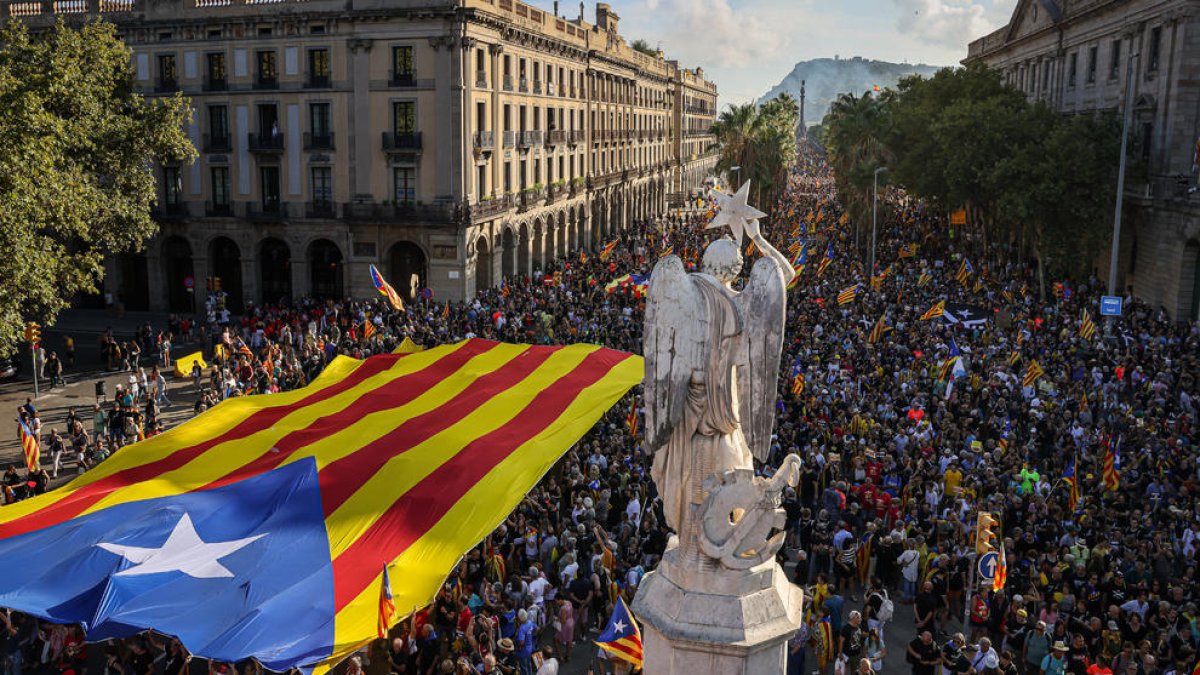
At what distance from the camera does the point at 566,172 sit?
57.9 meters

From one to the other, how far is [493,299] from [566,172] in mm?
20231

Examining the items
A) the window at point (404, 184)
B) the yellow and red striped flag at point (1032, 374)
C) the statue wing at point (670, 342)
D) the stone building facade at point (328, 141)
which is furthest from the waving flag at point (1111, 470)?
the window at point (404, 184)

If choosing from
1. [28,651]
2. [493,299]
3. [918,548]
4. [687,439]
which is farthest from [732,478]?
[493,299]

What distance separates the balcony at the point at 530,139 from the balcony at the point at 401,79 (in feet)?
25.9

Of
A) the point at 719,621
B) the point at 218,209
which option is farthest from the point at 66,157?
the point at 719,621

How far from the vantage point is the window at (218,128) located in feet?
143

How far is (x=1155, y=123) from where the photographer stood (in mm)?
38812

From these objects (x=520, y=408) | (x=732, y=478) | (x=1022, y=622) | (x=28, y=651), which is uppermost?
(x=732, y=478)

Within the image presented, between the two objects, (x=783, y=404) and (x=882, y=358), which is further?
(x=882, y=358)

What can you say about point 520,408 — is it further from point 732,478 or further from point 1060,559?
point 732,478

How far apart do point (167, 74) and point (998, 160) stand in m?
36.1

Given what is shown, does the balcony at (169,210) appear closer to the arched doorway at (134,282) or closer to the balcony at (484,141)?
the arched doorway at (134,282)

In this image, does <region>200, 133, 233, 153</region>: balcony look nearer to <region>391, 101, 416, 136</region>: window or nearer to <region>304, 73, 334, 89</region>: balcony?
<region>304, 73, 334, 89</region>: balcony

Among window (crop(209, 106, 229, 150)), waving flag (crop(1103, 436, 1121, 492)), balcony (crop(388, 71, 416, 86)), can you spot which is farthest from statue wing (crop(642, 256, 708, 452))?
window (crop(209, 106, 229, 150))
